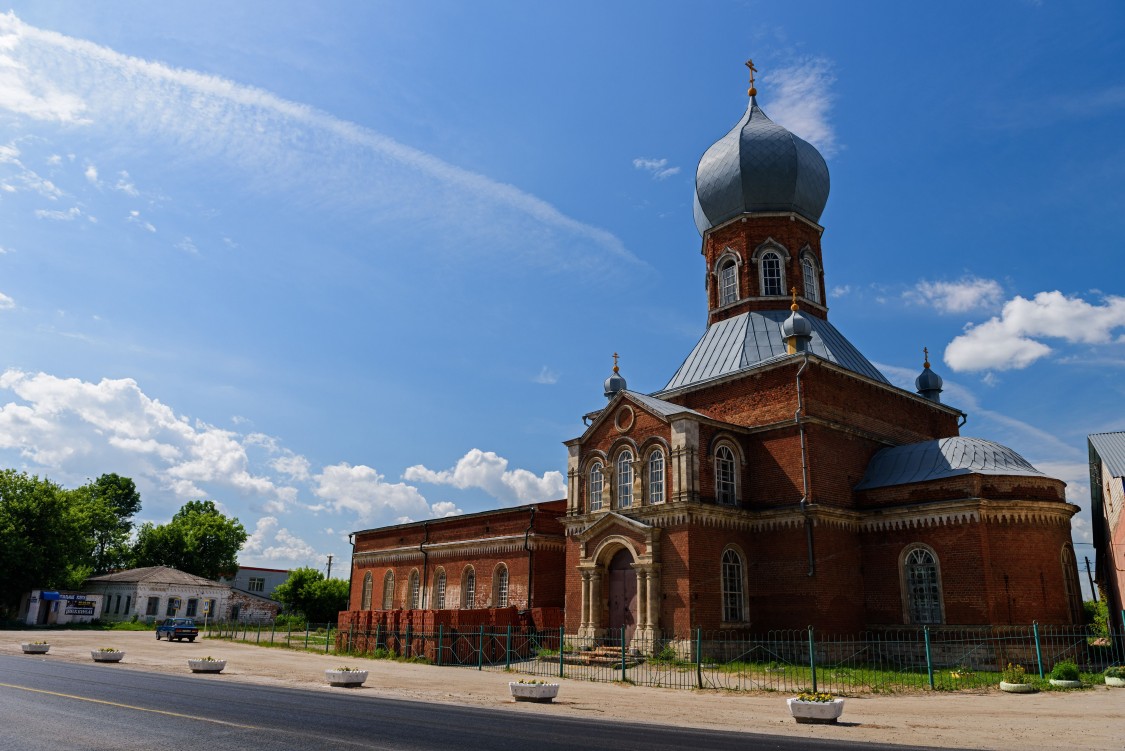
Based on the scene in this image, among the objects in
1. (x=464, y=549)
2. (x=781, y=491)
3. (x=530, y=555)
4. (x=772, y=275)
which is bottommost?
(x=530, y=555)

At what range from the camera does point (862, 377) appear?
27031mm

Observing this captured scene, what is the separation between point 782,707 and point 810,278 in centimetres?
2015

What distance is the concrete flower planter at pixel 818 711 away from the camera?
1302cm

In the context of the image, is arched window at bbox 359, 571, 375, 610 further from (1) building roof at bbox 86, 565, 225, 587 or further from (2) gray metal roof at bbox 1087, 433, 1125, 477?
(2) gray metal roof at bbox 1087, 433, 1125, 477

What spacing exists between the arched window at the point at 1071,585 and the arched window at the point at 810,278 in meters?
12.6

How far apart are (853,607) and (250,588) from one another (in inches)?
2562

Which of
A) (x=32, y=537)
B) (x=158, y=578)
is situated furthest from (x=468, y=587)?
(x=32, y=537)

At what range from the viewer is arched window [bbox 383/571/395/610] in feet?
130

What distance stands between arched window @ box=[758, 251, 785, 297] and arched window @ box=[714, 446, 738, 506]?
8012mm

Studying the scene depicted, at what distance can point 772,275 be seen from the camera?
31062mm

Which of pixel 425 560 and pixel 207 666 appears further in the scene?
pixel 425 560

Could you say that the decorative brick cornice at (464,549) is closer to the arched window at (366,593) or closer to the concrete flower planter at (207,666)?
the arched window at (366,593)

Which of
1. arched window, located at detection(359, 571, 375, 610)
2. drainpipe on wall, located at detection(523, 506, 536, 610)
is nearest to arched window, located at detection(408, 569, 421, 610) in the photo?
arched window, located at detection(359, 571, 375, 610)

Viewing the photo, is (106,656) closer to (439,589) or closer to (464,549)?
(464,549)
